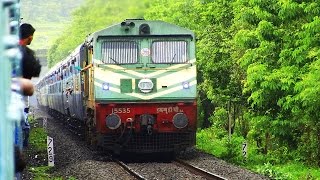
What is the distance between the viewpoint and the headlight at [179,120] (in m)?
14.1

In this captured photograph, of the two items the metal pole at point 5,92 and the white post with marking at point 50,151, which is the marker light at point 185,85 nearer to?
the white post with marking at point 50,151

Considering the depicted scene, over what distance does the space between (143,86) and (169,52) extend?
108 cm

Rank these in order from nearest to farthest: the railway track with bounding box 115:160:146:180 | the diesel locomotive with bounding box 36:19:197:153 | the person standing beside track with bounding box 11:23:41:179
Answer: the person standing beside track with bounding box 11:23:41:179, the railway track with bounding box 115:160:146:180, the diesel locomotive with bounding box 36:19:197:153

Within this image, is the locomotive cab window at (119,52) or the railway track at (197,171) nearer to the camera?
the railway track at (197,171)

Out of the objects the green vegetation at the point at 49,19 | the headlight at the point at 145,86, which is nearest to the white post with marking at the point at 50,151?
the headlight at the point at 145,86

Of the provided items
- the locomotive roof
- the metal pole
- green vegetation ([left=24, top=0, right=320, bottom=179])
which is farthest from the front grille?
the metal pole

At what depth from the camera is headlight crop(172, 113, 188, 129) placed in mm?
14117

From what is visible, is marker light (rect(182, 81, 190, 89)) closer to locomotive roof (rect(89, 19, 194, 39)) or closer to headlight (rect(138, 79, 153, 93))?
headlight (rect(138, 79, 153, 93))

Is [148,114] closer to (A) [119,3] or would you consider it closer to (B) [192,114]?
(B) [192,114]

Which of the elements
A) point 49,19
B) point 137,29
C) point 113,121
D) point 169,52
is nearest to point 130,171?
point 113,121

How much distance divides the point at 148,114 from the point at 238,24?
5.70 meters

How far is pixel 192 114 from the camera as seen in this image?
14289 mm

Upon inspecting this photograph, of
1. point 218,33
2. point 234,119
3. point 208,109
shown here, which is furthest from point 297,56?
A: point 208,109

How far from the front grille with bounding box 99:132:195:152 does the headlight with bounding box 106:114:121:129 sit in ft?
1.91
